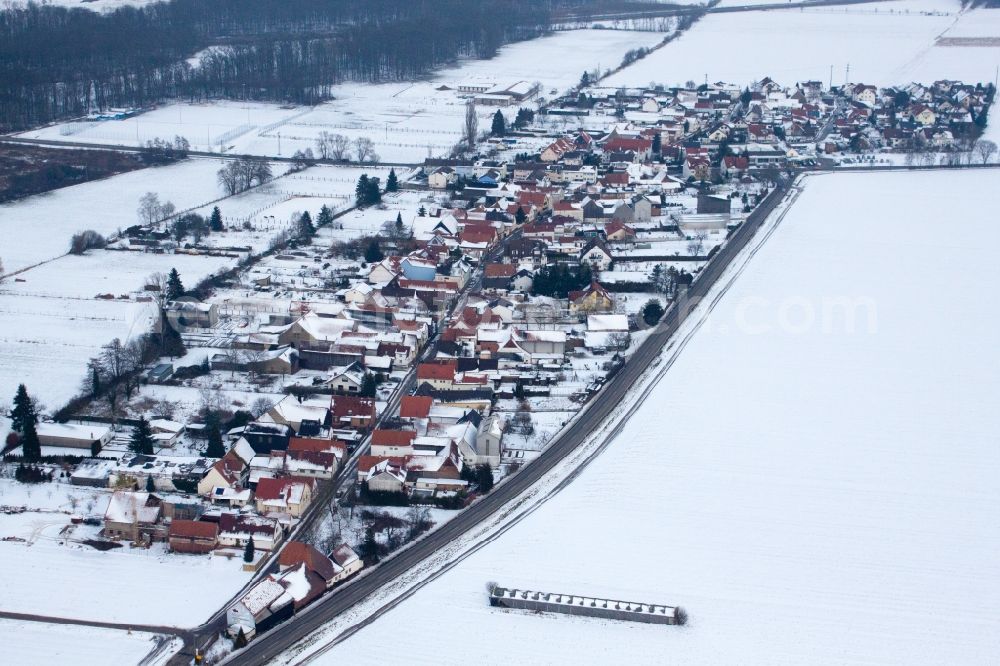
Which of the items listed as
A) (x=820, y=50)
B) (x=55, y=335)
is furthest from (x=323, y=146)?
(x=820, y=50)

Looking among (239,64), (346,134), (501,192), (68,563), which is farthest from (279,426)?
(239,64)

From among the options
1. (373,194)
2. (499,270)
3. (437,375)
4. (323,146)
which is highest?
(323,146)

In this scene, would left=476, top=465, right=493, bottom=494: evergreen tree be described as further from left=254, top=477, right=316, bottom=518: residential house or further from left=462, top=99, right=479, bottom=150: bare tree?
left=462, top=99, right=479, bottom=150: bare tree

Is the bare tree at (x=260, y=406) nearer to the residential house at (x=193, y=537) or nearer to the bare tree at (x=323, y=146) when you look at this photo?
the residential house at (x=193, y=537)

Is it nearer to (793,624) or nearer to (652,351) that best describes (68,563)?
(793,624)

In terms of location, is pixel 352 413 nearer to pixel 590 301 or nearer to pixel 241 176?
pixel 590 301

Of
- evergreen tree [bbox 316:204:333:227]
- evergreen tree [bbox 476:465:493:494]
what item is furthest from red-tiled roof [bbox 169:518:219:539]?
evergreen tree [bbox 316:204:333:227]
